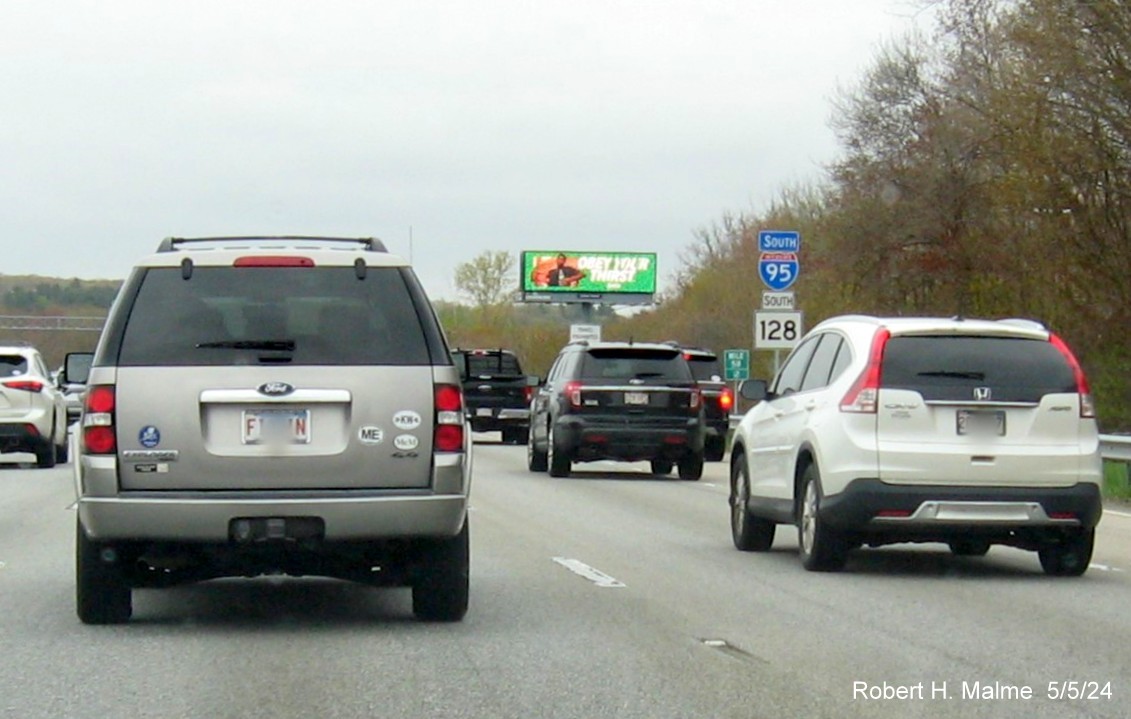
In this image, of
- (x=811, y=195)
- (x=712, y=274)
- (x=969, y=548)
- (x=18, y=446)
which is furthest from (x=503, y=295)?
(x=969, y=548)

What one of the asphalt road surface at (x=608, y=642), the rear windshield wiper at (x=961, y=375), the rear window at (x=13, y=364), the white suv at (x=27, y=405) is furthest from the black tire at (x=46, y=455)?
the rear windshield wiper at (x=961, y=375)

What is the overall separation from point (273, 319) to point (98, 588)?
1.63 m

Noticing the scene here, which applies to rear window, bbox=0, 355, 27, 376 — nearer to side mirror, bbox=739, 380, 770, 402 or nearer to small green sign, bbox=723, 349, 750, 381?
small green sign, bbox=723, 349, 750, 381

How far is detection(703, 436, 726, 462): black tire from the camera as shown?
106ft

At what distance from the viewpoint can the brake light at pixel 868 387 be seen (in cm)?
1252

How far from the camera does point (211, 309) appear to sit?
9594 mm

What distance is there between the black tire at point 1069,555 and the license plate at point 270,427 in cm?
569

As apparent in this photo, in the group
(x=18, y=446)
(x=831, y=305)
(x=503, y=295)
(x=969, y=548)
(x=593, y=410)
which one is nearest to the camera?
(x=969, y=548)

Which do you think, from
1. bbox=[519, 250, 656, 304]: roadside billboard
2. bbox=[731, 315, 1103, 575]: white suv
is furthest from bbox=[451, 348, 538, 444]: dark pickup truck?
bbox=[519, 250, 656, 304]: roadside billboard

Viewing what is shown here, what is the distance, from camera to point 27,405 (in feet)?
89.6

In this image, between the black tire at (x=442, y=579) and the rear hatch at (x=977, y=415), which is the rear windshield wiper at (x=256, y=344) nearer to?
the black tire at (x=442, y=579)

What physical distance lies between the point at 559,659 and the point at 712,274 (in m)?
66.0

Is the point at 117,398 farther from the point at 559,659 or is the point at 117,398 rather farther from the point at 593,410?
the point at 593,410

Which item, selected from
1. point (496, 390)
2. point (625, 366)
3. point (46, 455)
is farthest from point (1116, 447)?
point (496, 390)
